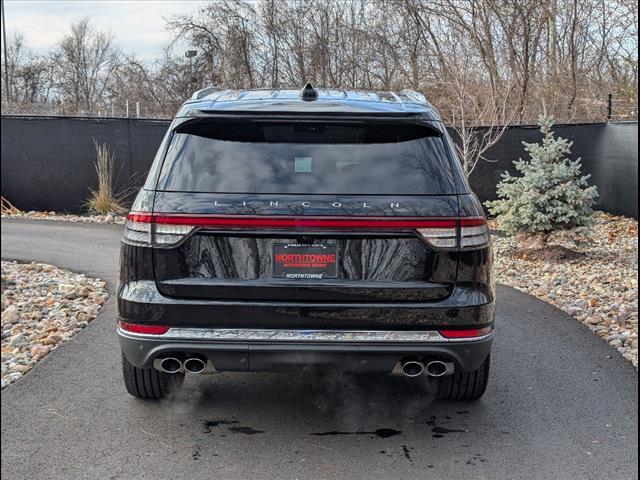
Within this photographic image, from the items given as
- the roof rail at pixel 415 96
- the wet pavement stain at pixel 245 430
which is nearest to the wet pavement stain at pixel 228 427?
the wet pavement stain at pixel 245 430

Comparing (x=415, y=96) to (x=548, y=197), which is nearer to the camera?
(x=415, y=96)

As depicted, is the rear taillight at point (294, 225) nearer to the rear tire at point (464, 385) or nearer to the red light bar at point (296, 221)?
the red light bar at point (296, 221)

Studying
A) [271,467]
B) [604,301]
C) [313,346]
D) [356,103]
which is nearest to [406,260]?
[313,346]

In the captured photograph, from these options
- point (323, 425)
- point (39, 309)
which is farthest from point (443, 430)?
point (39, 309)

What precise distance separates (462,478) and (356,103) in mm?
1963

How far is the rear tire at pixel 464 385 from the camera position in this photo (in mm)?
4250

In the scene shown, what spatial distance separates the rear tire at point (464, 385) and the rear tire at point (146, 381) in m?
1.58

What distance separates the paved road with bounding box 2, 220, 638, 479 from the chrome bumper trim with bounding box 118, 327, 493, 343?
605mm

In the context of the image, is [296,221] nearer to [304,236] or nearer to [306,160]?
[304,236]

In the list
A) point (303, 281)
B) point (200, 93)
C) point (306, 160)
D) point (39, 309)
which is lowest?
point (39, 309)

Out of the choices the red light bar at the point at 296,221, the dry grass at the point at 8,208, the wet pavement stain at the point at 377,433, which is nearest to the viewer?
the red light bar at the point at 296,221

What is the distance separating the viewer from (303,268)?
3510mm

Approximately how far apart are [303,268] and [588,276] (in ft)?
19.9

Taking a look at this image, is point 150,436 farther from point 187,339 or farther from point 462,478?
point 462,478
